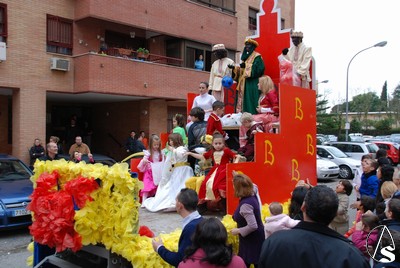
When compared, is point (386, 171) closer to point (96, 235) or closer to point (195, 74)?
point (96, 235)

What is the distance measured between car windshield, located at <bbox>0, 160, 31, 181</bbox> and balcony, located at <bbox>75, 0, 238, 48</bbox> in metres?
8.19

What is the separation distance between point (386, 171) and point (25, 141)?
510 inches

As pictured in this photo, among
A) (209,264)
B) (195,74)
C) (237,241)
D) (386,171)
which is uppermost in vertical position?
(195,74)

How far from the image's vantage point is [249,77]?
723 centimetres

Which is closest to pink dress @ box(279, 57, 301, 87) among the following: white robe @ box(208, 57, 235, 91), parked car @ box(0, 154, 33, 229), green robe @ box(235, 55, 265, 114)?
green robe @ box(235, 55, 265, 114)

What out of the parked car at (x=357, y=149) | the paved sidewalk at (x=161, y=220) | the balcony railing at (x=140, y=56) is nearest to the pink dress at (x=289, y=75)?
the paved sidewalk at (x=161, y=220)

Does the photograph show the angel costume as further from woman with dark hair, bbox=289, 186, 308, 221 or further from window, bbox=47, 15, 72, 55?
window, bbox=47, 15, 72, 55

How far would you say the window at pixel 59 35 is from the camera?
15.8m

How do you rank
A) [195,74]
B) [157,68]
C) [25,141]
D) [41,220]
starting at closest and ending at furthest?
[41,220], [25,141], [157,68], [195,74]

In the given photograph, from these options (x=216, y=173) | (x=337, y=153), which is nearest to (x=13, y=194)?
(x=216, y=173)

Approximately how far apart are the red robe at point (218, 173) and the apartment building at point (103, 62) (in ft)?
36.6

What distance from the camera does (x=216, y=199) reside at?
16.8 ft

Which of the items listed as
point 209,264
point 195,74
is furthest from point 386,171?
point 195,74

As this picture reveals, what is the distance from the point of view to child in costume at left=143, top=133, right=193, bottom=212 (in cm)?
568
